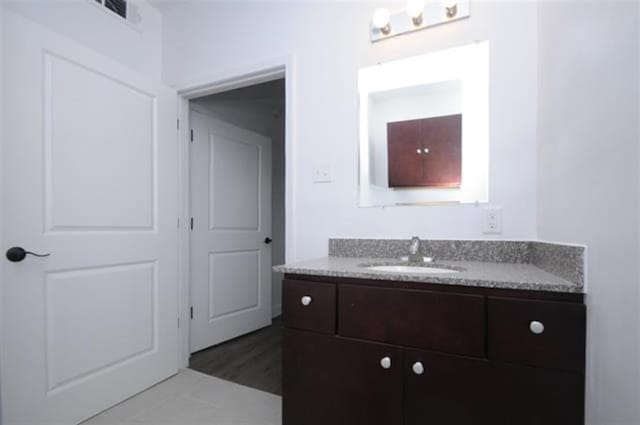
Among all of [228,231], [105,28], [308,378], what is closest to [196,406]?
[308,378]

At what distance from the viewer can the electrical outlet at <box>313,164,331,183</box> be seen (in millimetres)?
1713

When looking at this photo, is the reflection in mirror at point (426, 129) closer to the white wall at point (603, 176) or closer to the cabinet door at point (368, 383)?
the white wall at point (603, 176)

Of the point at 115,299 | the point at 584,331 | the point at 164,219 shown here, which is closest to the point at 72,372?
the point at 115,299

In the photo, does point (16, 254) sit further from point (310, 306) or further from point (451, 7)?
point (451, 7)

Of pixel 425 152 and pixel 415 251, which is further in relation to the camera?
pixel 425 152

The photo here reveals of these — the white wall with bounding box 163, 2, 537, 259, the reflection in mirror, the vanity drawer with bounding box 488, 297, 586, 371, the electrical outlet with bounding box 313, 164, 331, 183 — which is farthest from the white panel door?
the vanity drawer with bounding box 488, 297, 586, 371

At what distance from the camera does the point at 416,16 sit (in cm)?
150

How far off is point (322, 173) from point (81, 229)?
1255 mm

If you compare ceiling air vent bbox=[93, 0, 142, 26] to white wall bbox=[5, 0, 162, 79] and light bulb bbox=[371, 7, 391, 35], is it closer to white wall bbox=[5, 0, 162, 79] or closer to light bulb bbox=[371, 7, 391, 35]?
white wall bbox=[5, 0, 162, 79]

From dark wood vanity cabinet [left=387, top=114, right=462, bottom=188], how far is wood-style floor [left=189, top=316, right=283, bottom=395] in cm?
147

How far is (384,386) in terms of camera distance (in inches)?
42.9

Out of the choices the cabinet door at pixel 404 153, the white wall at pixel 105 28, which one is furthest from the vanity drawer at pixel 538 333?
the white wall at pixel 105 28

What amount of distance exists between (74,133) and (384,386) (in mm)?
1806

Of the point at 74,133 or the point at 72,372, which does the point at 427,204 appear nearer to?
the point at 74,133
